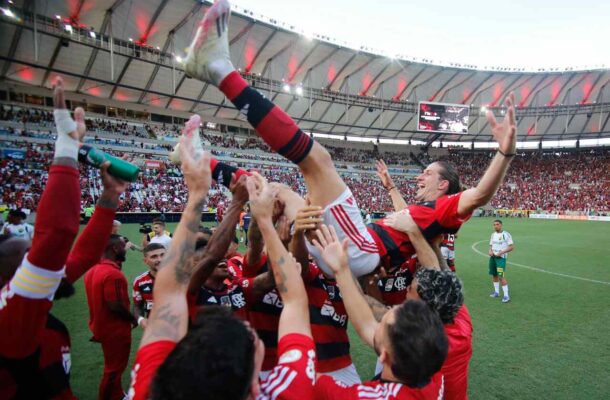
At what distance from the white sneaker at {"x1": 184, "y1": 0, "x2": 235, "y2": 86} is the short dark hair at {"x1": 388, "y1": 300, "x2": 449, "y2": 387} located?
218 centimetres

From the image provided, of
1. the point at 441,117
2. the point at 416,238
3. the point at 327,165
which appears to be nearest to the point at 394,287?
the point at 416,238

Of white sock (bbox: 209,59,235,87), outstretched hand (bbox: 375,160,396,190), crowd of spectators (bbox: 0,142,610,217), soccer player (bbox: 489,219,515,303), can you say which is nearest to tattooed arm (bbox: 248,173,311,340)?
white sock (bbox: 209,59,235,87)

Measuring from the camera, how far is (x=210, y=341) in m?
1.19

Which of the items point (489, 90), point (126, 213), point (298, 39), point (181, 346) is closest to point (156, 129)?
point (126, 213)

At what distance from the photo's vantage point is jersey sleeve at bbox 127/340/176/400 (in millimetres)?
1322

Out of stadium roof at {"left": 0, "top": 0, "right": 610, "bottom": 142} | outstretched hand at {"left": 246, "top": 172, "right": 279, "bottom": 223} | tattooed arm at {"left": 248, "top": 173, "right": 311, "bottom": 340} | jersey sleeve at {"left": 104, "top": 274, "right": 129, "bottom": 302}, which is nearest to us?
tattooed arm at {"left": 248, "top": 173, "right": 311, "bottom": 340}

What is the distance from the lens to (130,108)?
119 feet

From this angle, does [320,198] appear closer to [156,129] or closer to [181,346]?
[181,346]

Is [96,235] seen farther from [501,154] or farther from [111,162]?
[501,154]

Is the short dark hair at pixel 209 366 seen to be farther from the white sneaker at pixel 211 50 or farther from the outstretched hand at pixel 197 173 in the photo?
the white sneaker at pixel 211 50

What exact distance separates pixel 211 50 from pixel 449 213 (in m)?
2.44

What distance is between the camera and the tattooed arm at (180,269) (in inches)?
58.4

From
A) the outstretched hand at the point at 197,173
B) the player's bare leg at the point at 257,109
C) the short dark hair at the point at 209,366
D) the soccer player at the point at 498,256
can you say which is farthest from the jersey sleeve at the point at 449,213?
the soccer player at the point at 498,256

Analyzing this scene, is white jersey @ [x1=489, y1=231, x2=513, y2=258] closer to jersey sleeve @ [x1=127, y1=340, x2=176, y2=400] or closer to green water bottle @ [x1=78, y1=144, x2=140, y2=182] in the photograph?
green water bottle @ [x1=78, y1=144, x2=140, y2=182]
